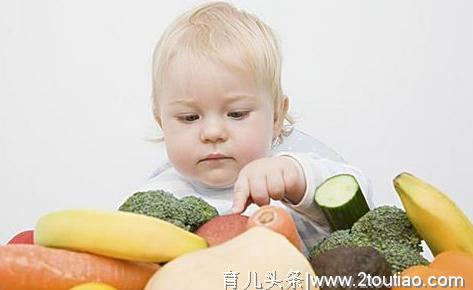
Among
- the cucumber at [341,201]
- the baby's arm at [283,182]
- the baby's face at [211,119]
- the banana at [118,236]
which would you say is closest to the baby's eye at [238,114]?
the baby's face at [211,119]

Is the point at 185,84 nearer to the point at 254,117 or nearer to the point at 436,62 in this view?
the point at 254,117

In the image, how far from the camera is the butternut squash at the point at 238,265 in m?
0.47

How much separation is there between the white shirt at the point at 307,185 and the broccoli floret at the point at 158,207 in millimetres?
149

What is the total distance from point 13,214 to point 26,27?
18.1 inches

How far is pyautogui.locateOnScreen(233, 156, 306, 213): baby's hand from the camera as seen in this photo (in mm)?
758

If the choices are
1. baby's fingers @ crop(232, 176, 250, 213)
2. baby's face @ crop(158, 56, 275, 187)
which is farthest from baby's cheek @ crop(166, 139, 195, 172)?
baby's fingers @ crop(232, 176, 250, 213)

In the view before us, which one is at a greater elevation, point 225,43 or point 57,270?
point 225,43

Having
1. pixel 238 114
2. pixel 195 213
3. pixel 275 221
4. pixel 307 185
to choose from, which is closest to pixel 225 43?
pixel 238 114

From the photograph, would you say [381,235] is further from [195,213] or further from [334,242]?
[195,213]

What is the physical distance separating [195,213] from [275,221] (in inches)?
6.2

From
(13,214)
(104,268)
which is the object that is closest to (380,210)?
(104,268)

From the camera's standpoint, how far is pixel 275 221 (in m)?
0.53

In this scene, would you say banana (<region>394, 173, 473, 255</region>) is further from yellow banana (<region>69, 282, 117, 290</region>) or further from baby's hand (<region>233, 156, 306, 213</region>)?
yellow banana (<region>69, 282, 117, 290</region>)

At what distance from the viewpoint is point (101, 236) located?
0.52 meters
